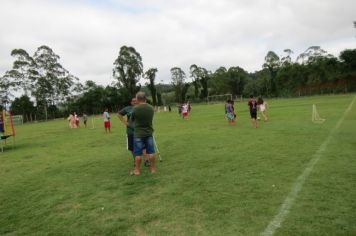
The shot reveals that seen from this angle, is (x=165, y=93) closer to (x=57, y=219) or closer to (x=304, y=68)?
(x=304, y=68)

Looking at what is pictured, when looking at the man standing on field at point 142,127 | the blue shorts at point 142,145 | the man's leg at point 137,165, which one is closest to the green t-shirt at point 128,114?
the man standing on field at point 142,127

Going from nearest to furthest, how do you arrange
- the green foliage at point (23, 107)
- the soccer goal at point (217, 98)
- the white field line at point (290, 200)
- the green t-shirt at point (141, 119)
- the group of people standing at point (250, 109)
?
the white field line at point (290, 200) → the green t-shirt at point (141, 119) → the group of people standing at point (250, 109) → the green foliage at point (23, 107) → the soccer goal at point (217, 98)

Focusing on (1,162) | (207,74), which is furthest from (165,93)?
(1,162)

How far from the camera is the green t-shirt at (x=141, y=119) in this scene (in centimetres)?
829

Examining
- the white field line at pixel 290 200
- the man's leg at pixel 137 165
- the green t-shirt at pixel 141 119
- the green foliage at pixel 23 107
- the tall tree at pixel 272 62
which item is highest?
the tall tree at pixel 272 62

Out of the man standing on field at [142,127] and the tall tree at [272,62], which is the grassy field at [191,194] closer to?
the man standing on field at [142,127]

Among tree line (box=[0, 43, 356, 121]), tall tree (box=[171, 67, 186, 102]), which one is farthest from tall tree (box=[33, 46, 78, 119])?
tall tree (box=[171, 67, 186, 102])

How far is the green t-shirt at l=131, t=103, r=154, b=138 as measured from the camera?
27.2 feet

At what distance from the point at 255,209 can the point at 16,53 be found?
272 feet

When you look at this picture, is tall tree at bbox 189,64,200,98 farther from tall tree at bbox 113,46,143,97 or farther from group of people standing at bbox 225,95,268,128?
group of people standing at bbox 225,95,268,128

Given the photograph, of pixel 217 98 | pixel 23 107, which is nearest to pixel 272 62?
pixel 217 98

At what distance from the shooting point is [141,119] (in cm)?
831

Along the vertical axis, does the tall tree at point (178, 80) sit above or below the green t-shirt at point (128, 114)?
above

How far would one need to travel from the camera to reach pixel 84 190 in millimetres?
7391
